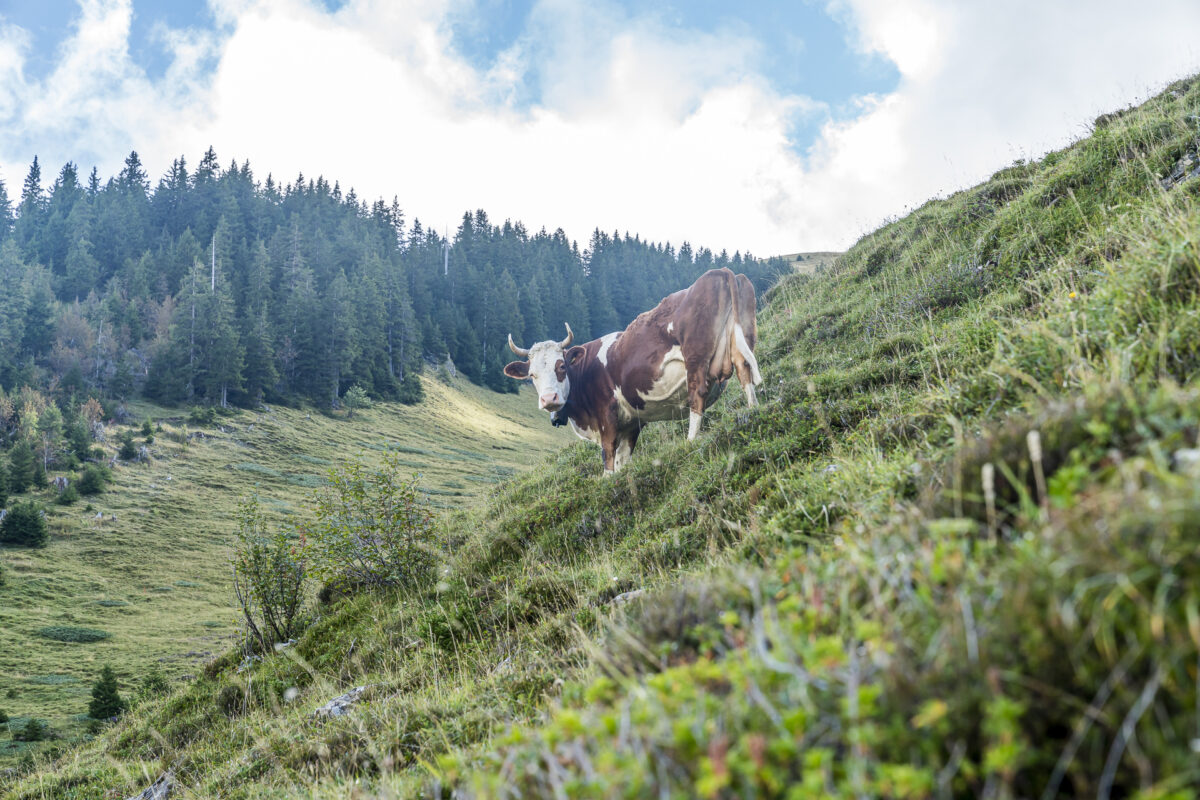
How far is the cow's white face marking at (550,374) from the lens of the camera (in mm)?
11492

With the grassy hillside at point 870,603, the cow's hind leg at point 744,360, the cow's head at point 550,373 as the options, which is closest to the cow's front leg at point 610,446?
the cow's head at point 550,373

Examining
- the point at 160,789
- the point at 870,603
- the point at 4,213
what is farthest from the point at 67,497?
the point at 4,213

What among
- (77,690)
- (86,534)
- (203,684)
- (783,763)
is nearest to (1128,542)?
(783,763)

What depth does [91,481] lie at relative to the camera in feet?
107

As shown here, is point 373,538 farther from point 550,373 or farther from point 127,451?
point 127,451

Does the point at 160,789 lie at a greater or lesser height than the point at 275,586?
lesser

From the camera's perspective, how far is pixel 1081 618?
148 cm

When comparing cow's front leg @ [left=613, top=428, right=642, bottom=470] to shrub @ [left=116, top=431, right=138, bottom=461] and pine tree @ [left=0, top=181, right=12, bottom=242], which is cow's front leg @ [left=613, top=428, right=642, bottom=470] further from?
pine tree @ [left=0, top=181, right=12, bottom=242]

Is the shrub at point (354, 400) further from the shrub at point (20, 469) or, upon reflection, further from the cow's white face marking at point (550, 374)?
the cow's white face marking at point (550, 374)

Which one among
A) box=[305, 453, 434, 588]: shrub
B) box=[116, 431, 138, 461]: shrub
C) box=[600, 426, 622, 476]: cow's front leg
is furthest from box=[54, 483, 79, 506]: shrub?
box=[600, 426, 622, 476]: cow's front leg

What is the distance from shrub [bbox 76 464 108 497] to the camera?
32312 millimetres

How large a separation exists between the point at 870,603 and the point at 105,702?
55.6 ft

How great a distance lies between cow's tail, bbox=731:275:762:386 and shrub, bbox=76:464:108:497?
35311mm

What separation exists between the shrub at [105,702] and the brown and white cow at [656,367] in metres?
10.7
